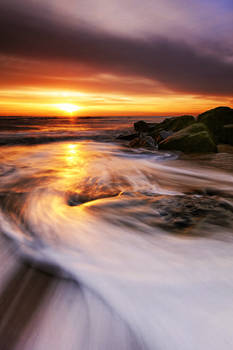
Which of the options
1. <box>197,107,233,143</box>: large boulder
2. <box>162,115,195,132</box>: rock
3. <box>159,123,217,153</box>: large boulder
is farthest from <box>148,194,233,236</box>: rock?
<box>162,115,195,132</box>: rock

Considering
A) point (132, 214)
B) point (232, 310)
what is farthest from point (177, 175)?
point (232, 310)

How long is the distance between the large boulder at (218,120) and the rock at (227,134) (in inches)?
5.7

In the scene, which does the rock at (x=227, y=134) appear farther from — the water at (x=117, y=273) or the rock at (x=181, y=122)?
the water at (x=117, y=273)

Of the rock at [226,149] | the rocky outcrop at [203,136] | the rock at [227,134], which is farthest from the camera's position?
the rock at [227,134]

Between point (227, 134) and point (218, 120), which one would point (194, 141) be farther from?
point (218, 120)

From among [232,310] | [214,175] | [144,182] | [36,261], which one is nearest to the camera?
[232,310]

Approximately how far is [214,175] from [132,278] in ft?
11.8

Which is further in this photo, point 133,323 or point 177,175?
point 177,175

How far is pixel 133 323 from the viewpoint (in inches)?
42.4

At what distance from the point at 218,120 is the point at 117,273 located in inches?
356

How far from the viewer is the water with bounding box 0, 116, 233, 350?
102 cm

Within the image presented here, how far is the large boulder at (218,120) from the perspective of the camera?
8.52 metres

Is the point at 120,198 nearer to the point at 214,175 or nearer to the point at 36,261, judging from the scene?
the point at 36,261

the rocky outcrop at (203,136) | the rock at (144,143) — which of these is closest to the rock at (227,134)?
the rocky outcrop at (203,136)
